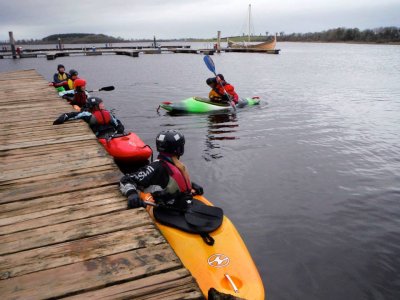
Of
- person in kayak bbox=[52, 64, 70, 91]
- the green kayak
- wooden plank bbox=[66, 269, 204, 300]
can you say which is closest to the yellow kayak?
wooden plank bbox=[66, 269, 204, 300]

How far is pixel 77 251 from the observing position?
3.45 meters

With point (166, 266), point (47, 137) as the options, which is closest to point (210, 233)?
point (166, 266)

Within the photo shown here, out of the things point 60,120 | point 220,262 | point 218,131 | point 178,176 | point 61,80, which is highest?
point 61,80

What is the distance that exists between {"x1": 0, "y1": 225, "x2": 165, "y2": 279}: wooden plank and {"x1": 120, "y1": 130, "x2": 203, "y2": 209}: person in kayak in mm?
694

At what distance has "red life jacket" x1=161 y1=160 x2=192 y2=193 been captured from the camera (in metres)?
4.43

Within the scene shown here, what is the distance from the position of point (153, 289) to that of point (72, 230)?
148 cm

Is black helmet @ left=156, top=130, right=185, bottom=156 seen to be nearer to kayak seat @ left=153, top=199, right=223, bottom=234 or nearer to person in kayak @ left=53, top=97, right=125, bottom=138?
kayak seat @ left=153, top=199, right=223, bottom=234

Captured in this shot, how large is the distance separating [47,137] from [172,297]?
6.33 meters

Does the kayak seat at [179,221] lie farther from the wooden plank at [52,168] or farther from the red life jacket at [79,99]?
the red life jacket at [79,99]

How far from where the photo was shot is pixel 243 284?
12.3 ft

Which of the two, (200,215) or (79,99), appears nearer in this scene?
(200,215)

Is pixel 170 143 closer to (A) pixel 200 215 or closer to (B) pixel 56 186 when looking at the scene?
(A) pixel 200 215

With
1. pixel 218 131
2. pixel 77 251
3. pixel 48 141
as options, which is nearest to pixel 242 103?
pixel 218 131

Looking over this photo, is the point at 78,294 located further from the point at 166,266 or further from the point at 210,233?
the point at 210,233
